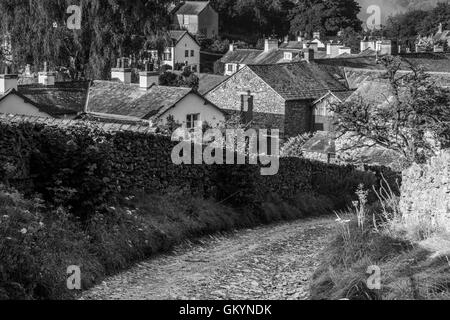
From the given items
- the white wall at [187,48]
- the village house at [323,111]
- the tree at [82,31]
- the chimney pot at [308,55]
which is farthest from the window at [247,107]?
the white wall at [187,48]

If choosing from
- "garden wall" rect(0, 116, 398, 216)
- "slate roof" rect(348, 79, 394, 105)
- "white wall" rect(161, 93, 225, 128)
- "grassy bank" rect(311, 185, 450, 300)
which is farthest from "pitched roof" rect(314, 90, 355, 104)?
"grassy bank" rect(311, 185, 450, 300)

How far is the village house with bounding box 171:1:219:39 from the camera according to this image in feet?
354

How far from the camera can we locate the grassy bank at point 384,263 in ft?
35.9

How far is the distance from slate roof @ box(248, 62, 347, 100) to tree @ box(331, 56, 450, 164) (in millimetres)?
22138

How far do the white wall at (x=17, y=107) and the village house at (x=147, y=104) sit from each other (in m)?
2.17

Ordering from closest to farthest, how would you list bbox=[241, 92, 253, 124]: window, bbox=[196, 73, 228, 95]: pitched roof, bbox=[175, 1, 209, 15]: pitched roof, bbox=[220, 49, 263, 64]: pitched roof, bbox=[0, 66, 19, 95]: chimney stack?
1. bbox=[0, 66, 19, 95]: chimney stack
2. bbox=[241, 92, 253, 124]: window
3. bbox=[196, 73, 228, 95]: pitched roof
4. bbox=[220, 49, 263, 64]: pitched roof
5. bbox=[175, 1, 209, 15]: pitched roof

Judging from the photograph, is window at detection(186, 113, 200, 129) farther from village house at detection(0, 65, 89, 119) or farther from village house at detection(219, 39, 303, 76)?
village house at detection(219, 39, 303, 76)

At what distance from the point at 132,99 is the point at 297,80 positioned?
→ 17.8m

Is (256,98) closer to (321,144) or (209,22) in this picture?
(321,144)

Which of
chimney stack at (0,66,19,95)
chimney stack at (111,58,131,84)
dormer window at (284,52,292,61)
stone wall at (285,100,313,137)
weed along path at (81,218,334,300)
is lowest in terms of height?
weed along path at (81,218,334,300)

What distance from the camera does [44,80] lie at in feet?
112

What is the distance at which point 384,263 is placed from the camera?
12.4 metres

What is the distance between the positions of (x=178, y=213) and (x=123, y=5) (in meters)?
29.3

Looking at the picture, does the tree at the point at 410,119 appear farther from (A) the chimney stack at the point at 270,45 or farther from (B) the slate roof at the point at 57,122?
(A) the chimney stack at the point at 270,45
